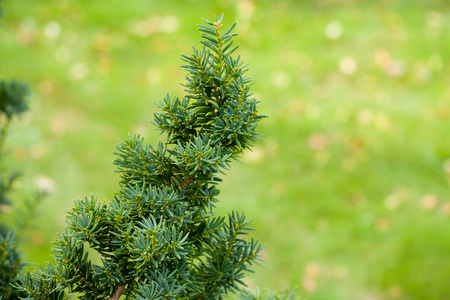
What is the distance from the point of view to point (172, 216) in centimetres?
131

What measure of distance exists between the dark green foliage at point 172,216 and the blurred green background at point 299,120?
3075 mm

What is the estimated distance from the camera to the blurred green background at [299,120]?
176 inches

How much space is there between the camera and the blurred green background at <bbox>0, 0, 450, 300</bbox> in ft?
14.7

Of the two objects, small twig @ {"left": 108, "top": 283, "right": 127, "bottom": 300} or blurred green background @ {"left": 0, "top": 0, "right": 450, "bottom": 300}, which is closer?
small twig @ {"left": 108, "top": 283, "right": 127, "bottom": 300}

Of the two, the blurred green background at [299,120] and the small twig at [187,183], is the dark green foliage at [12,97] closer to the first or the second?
the small twig at [187,183]

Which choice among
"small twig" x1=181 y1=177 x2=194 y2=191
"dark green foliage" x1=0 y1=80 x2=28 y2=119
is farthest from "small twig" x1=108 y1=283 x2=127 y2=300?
"dark green foliage" x1=0 y1=80 x2=28 y2=119

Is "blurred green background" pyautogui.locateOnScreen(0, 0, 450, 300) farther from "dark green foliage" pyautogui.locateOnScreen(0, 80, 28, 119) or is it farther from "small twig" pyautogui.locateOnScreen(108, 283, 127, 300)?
"small twig" pyautogui.locateOnScreen(108, 283, 127, 300)

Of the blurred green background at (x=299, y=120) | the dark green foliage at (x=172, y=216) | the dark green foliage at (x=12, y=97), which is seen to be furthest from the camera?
the blurred green background at (x=299, y=120)

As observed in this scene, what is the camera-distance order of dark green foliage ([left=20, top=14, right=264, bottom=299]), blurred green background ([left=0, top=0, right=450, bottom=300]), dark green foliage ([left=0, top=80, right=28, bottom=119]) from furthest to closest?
1. blurred green background ([left=0, top=0, right=450, bottom=300])
2. dark green foliage ([left=0, top=80, right=28, bottom=119])
3. dark green foliage ([left=20, top=14, right=264, bottom=299])

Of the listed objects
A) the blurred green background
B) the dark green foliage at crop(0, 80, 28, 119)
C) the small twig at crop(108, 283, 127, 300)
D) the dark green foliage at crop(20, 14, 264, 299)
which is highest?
the blurred green background

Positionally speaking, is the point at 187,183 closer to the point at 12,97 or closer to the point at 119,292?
the point at 119,292

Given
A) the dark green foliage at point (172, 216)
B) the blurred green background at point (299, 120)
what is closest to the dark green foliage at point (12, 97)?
the dark green foliage at point (172, 216)

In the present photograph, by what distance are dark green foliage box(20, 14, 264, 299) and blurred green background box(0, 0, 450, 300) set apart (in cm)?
308

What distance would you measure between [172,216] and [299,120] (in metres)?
4.40
